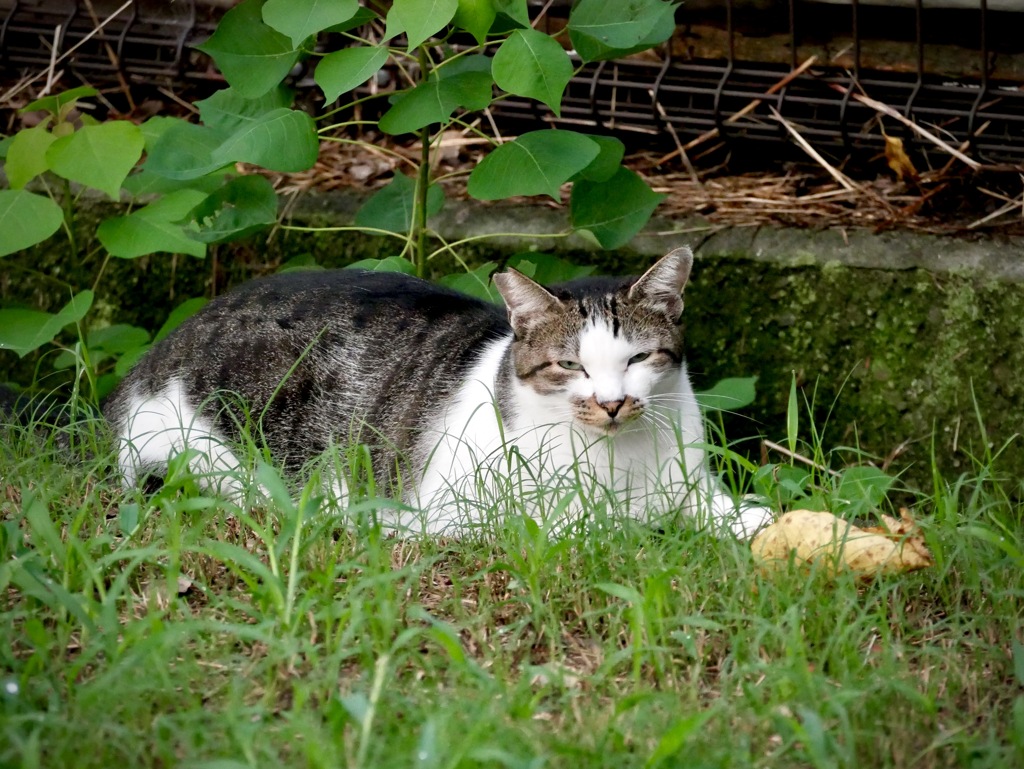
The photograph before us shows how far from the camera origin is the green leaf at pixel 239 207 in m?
3.67

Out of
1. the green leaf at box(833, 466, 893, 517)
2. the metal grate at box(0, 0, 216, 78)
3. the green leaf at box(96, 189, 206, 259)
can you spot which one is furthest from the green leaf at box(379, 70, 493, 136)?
the metal grate at box(0, 0, 216, 78)

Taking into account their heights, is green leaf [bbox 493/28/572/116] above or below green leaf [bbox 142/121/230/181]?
above

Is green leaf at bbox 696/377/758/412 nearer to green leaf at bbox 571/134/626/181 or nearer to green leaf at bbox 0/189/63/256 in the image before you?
green leaf at bbox 571/134/626/181

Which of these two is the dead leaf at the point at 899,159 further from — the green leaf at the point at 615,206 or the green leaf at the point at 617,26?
the green leaf at the point at 617,26

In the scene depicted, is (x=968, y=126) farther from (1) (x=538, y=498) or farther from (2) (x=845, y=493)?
(1) (x=538, y=498)

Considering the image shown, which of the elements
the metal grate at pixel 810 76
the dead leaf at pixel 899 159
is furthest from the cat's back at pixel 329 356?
the dead leaf at pixel 899 159

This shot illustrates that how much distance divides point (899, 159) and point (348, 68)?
6.05 feet

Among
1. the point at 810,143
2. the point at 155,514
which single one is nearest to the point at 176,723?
the point at 155,514

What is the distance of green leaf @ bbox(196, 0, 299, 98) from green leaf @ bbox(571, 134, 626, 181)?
87 cm

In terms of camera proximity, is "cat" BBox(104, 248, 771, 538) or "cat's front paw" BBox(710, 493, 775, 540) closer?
"cat's front paw" BBox(710, 493, 775, 540)

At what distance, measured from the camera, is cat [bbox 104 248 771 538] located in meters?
2.88

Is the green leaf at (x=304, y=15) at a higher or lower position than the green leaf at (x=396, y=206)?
higher

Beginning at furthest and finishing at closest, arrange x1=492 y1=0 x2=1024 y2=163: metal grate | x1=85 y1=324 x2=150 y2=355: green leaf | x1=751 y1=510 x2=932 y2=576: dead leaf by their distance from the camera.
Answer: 1. x1=85 y1=324 x2=150 y2=355: green leaf
2. x1=492 y1=0 x2=1024 y2=163: metal grate
3. x1=751 y1=510 x2=932 y2=576: dead leaf

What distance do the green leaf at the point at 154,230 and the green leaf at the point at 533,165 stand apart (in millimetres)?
875
